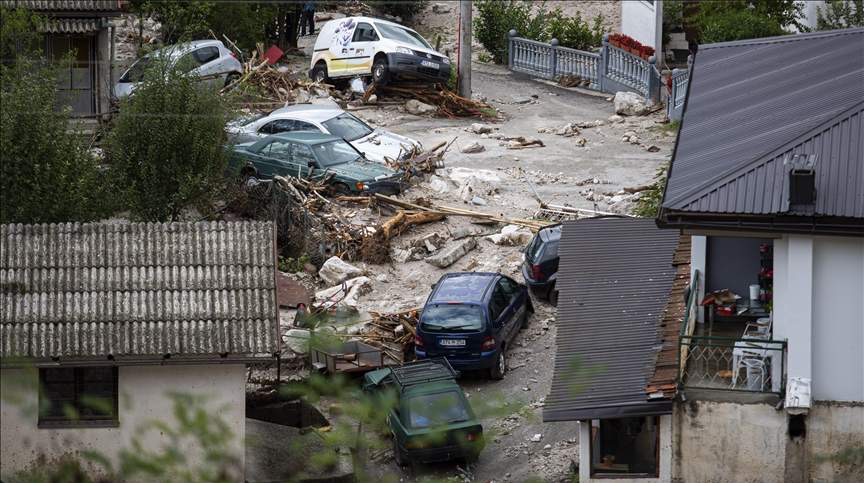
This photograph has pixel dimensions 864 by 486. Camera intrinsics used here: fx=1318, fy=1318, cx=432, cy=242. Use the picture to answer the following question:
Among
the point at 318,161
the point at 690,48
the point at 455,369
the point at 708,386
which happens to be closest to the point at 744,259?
the point at 708,386

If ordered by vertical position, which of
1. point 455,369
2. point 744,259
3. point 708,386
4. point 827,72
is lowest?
point 455,369

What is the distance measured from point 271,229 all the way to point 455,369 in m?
4.82

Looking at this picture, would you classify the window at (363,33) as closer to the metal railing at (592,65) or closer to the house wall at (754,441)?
the metal railing at (592,65)

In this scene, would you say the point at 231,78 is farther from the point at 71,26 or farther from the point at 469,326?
the point at 469,326

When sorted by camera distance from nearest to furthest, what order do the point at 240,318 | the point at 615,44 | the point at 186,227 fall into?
the point at 240,318 < the point at 186,227 < the point at 615,44

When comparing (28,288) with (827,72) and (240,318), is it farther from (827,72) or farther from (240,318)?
(827,72)

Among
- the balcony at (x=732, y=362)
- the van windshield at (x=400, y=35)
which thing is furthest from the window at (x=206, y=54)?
the balcony at (x=732, y=362)

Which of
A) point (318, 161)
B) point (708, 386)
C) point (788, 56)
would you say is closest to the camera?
point (708, 386)

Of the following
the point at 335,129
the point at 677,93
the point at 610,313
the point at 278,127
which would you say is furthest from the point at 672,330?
the point at 677,93

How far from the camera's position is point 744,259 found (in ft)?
54.5

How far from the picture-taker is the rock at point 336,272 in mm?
23891

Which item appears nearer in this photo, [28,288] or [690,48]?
[28,288]

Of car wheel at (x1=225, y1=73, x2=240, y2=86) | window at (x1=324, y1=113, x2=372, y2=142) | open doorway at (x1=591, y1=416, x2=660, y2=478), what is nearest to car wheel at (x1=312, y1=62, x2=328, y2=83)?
car wheel at (x1=225, y1=73, x2=240, y2=86)

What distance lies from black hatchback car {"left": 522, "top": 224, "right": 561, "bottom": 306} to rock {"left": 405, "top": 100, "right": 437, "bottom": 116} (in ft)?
34.3
